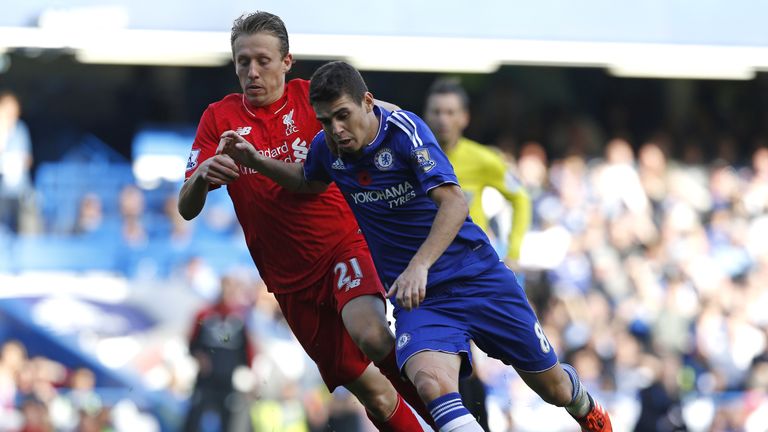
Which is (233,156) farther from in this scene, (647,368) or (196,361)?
(647,368)

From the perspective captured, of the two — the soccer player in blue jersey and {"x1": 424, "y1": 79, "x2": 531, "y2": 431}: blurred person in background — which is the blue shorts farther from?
{"x1": 424, "y1": 79, "x2": 531, "y2": 431}: blurred person in background

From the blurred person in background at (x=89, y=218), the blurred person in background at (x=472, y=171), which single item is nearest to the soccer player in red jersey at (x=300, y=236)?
the blurred person in background at (x=472, y=171)

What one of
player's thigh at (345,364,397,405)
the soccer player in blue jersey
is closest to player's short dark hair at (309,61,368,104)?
the soccer player in blue jersey

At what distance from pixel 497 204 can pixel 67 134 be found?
4.44 m

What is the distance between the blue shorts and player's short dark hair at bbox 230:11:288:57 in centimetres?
150

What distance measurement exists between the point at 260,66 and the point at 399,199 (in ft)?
3.42

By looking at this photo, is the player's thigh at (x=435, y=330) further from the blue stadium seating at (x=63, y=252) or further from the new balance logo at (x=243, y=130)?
the blue stadium seating at (x=63, y=252)

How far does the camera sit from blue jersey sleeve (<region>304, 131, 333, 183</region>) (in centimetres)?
627

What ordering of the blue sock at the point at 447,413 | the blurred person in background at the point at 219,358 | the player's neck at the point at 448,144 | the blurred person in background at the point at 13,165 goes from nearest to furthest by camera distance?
the blue sock at the point at 447,413, the player's neck at the point at 448,144, the blurred person in background at the point at 219,358, the blurred person in background at the point at 13,165

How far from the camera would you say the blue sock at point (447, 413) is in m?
5.70

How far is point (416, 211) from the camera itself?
239 inches

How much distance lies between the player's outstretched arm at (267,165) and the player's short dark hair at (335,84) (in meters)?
0.49

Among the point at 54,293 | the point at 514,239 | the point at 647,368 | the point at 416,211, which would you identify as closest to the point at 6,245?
the point at 54,293

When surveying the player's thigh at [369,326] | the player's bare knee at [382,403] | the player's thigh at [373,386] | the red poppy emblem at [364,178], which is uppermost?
the red poppy emblem at [364,178]
